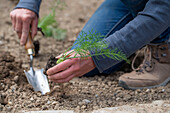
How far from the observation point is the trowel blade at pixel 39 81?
6.43 feet

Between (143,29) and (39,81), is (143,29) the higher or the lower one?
the higher one

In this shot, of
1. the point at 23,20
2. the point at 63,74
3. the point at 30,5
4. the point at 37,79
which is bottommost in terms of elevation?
the point at 37,79

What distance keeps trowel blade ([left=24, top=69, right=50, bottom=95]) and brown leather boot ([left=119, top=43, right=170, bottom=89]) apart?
0.71 meters

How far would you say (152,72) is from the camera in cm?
209

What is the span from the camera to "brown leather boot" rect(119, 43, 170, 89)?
201cm

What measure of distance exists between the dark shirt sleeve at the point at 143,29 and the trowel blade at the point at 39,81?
610mm

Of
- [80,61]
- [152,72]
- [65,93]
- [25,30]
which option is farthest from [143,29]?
[25,30]

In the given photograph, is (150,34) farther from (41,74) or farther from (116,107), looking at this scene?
(41,74)

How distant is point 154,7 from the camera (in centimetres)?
156

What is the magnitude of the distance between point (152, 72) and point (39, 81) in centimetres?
110

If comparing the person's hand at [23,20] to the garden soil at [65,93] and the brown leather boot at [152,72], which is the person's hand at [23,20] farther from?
the brown leather boot at [152,72]

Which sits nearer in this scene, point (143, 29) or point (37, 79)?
point (143, 29)

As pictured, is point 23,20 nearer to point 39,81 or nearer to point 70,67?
point 39,81

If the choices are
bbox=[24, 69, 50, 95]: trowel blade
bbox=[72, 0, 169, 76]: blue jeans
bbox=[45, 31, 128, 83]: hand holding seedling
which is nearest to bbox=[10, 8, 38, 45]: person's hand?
bbox=[24, 69, 50, 95]: trowel blade
